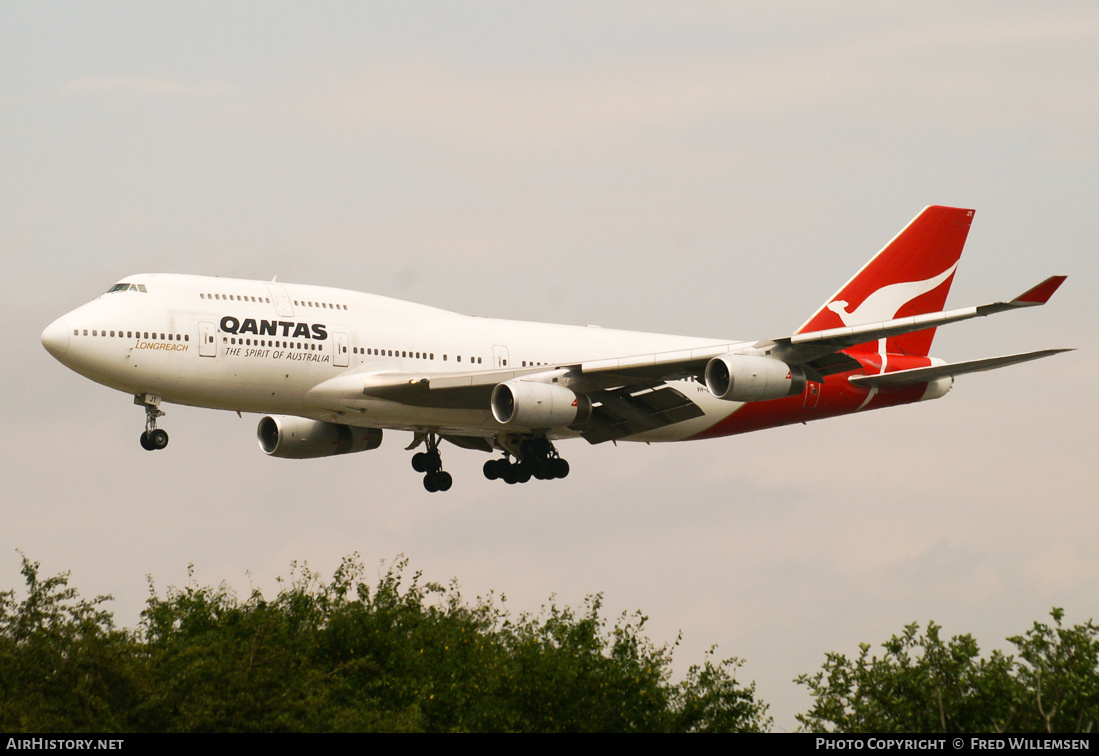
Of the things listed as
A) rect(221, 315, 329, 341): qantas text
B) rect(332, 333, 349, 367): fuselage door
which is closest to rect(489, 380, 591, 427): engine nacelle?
rect(332, 333, 349, 367): fuselage door

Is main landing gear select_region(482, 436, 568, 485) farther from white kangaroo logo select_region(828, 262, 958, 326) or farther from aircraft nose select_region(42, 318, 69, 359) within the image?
aircraft nose select_region(42, 318, 69, 359)

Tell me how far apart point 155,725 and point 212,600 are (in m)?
18.5

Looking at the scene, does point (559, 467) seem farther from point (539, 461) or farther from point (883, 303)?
point (883, 303)

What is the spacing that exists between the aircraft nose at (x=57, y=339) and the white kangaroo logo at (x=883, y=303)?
78.6 feet

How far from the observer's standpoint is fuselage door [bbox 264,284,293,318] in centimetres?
4353

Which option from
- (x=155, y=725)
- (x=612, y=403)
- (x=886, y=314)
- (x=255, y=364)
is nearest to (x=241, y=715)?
(x=155, y=725)

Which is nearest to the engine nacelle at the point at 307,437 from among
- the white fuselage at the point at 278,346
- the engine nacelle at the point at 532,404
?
the white fuselage at the point at 278,346

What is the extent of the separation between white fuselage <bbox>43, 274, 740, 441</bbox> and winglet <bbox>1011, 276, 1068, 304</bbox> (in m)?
14.8

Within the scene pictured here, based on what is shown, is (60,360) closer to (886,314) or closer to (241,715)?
(241,715)

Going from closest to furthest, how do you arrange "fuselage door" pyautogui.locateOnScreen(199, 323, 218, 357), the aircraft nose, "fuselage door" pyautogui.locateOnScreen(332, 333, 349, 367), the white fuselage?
1. the aircraft nose
2. the white fuselage
3. "fuselage door" pyautogui.locateOnScreen(199, 323, 218, 357)
4. "fuselage door" pyautogui.locateOnScreen(332, 333, 349, 367)

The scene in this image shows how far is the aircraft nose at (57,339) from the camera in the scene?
4138cm

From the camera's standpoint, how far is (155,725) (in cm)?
4262
